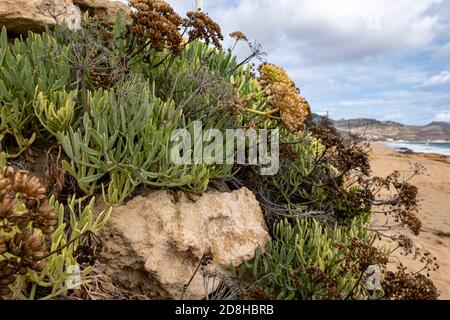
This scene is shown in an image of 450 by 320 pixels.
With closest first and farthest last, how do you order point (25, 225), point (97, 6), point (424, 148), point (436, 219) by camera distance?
1. point (25, 225)
2. point (97, 6)
3. point (436, 219)
4. point (424, 148)

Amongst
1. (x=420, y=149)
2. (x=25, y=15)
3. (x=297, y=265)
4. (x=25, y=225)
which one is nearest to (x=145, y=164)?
(x=25, y=225)

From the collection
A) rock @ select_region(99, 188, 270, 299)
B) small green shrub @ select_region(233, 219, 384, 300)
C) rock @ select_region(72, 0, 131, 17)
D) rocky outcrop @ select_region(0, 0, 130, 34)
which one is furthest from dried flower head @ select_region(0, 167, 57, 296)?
rock @ select_region(72, 0, 131, 17)

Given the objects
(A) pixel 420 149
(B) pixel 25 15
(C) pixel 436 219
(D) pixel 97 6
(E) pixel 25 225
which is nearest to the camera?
(E) pixel 25 225

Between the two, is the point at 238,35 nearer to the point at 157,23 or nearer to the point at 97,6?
the point at 157,23

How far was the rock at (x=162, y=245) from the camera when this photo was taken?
10.1ft

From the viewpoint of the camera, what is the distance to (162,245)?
3.13 metres

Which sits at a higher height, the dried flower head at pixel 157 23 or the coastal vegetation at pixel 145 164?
the dried flower head at pixel 157 23

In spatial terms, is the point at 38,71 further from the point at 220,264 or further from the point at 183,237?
the point at 220,264

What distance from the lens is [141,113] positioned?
125 inches

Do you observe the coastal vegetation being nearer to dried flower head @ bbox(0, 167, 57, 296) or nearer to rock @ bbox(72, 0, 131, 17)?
dried flower head @ bbox(0, 167, 57, 296)

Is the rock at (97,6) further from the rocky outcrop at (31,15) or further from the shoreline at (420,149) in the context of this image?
the shoreline at (420,149)

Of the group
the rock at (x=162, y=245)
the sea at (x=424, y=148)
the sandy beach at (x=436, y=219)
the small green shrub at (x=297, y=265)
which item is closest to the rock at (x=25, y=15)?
the rock at (x=162, y=245)
